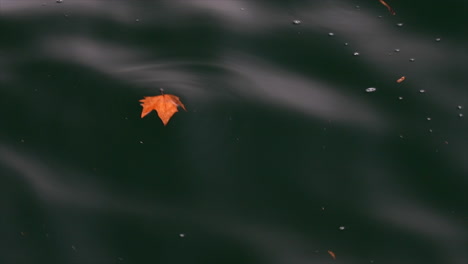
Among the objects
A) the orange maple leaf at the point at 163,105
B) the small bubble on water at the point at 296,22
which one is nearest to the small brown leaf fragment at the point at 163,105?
the orange maple leaf at the point at 163,105

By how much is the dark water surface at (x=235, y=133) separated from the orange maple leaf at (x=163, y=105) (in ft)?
0.08

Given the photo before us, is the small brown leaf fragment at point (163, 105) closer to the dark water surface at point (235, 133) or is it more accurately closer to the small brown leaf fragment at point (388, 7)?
the dark water surface at point (235, 133)

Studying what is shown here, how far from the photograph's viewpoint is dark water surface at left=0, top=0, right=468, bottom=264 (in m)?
2.37

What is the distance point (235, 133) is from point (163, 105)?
0.28 metres

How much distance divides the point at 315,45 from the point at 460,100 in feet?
1.93

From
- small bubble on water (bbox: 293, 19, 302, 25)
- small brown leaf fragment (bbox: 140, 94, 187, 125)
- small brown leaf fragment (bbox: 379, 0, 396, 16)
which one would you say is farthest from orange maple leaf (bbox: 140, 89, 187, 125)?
small brown leaf fragment (bbox: 379, 0, 396, 16)

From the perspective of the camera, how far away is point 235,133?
2605mm

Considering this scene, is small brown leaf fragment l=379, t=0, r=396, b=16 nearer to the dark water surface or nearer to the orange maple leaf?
the dark water surface

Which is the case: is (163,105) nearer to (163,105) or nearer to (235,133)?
(163,105)

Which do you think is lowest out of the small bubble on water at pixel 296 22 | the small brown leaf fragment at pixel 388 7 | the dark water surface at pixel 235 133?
the dark water surface at pixel 235 133

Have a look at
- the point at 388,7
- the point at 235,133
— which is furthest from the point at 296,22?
the point at 235,133

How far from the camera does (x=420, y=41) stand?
291 cm

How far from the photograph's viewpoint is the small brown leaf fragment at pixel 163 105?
2.64m

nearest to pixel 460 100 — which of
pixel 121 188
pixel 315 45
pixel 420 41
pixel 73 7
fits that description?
pixel 420 41
